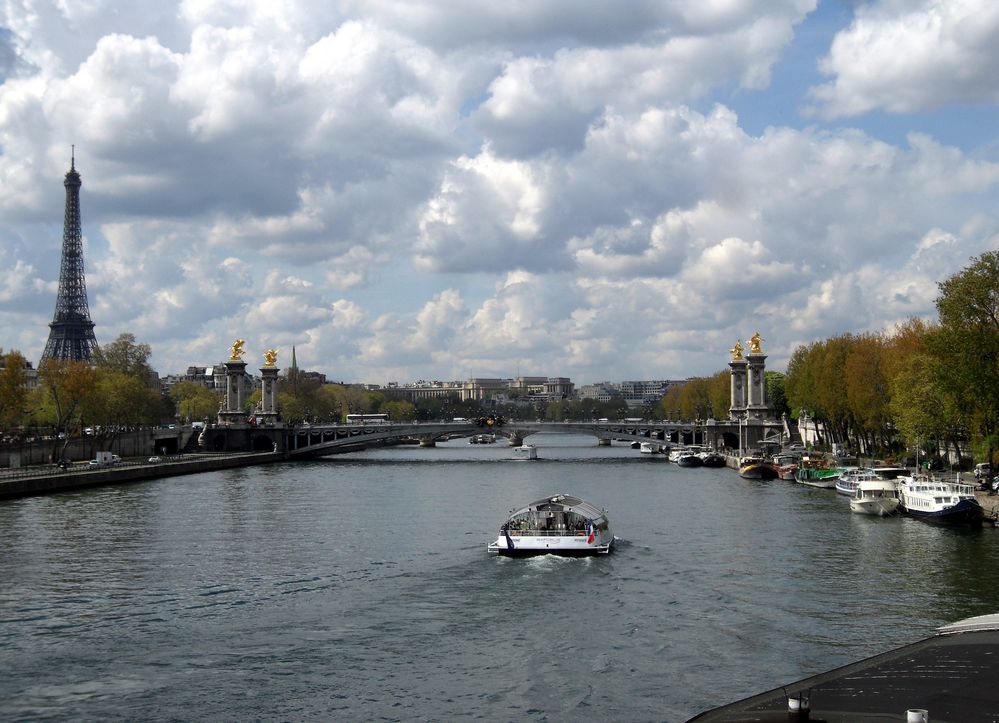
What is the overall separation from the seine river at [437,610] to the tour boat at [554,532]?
0.86m

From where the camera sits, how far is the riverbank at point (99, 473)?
2689 inches

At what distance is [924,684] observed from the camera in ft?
63.4

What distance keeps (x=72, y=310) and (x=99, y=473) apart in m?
92.7

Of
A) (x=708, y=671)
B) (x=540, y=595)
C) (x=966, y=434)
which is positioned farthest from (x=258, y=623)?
(x=966, y=434)

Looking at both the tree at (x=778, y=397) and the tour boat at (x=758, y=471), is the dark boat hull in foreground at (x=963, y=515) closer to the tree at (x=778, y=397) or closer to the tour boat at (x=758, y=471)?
the tour boat at (x=758, y=471)

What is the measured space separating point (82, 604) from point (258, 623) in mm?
6302

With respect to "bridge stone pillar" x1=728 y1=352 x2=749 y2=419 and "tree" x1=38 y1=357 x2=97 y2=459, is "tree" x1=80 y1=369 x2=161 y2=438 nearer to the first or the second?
"tree" x1=38 y1=357 x2=97 y2=459

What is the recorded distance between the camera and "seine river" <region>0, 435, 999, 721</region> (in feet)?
79.2

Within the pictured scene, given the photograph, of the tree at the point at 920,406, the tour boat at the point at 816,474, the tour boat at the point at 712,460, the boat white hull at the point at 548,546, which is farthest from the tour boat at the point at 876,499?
→ the tour boat at the point at 712,460

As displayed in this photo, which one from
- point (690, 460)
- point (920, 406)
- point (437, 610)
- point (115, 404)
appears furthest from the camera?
point (115, 404)

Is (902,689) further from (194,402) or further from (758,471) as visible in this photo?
(194,402)

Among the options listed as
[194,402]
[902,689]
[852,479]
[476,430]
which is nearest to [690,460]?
[476,430]

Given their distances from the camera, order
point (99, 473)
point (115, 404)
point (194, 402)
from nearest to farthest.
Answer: point (99, 473) < point (115, 404) < point (194, 402)

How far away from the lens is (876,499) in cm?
5809
